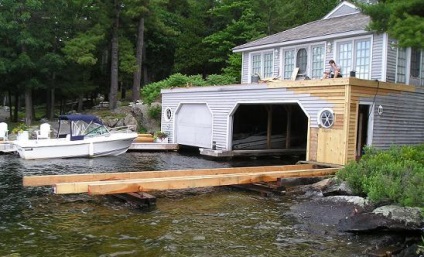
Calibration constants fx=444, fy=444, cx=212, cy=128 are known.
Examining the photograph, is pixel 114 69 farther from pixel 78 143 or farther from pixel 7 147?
pixel 78 143

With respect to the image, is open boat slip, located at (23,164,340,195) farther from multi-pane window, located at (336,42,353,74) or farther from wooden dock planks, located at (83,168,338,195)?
multi-pane window, located at (336,42,353,74)

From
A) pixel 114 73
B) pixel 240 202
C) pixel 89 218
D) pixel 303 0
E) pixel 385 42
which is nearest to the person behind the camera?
pixel 89 218

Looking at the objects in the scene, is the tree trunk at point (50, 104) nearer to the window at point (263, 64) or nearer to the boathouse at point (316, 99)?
the boathouse at point (316, 99)

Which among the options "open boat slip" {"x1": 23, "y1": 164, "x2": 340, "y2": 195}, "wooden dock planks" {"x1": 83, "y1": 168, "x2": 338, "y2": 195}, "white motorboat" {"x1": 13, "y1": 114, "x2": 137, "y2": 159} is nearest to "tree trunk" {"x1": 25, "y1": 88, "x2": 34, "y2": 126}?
"white motorboat" {"x1": 13, "y1": 114, "x2": 137, "y2": 159}

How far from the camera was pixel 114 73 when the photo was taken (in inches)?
1368

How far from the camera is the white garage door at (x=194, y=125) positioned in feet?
76.9

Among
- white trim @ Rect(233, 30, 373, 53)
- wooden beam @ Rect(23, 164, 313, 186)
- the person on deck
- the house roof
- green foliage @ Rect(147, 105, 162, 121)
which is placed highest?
the house roof

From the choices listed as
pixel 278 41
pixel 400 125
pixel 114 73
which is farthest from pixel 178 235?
pixel 114 73

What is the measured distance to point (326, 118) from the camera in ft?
53.0

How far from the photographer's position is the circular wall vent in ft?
52.3

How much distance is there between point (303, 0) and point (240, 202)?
36.9 m

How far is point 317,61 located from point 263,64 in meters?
3.85

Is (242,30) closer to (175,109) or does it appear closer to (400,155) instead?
(175,109)

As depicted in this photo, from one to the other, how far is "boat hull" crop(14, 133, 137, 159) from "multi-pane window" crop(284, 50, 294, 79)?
8.59 meters
